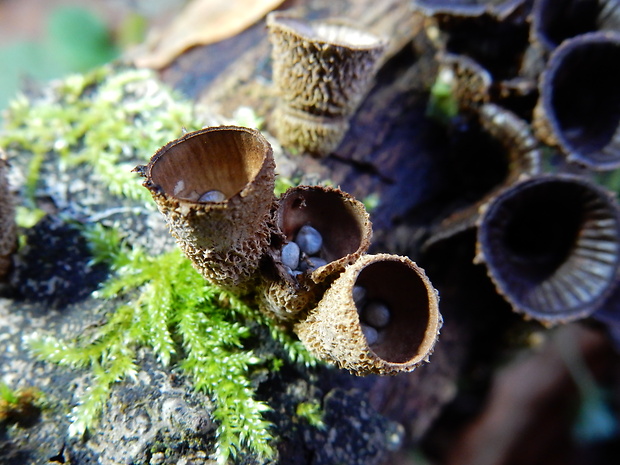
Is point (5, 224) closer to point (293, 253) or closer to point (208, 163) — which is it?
point (208, 163)

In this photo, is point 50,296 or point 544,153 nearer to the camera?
point 50,296

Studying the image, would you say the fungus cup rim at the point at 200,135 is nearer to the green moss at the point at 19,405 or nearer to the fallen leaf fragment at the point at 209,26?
the green moss at the point at 19,405

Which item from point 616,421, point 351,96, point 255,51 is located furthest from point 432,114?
point 616,421

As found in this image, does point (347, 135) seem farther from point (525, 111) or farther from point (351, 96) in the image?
point (525, 111)

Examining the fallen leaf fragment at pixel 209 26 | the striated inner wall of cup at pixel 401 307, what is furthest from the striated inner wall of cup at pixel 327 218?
the fallen leaf fragment at pixel 209 26

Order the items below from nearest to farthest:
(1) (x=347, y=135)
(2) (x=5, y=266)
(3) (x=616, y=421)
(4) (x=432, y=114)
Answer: (2) (x=5, y=266) → (1) (x=347, y=135) → (4) (x=432, y=114) → (3) (x=616, y=421)

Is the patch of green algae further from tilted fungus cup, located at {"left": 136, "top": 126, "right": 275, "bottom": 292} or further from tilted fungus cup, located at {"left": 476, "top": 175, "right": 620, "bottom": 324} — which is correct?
tilted fungus cup, located at {"left": 476, "top": 175, "right": 620, "bottom": 324}

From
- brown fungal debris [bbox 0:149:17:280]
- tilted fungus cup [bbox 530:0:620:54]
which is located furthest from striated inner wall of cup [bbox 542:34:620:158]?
brown fungal debris [bbox 0:149:17:280]
